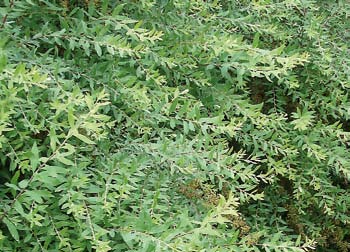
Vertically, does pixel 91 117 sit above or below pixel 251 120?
above

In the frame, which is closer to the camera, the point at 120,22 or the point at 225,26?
the point at 120,22

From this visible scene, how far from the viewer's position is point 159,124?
5.98ft

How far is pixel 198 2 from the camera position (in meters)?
1.90

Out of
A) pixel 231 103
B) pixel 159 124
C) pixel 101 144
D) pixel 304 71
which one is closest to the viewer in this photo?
pixel 101 144

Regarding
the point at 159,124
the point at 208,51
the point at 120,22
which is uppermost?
the point at 120,22

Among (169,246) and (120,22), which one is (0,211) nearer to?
(169,246)

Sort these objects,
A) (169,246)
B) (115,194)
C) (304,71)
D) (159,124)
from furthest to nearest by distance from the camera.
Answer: (304,71), (159,124), (115,194), (169,246)

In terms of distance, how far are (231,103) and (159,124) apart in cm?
27

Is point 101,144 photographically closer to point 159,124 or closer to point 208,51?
point 159,124

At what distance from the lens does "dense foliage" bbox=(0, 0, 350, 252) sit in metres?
1.38

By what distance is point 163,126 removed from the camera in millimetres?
1779

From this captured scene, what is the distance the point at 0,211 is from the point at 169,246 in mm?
390

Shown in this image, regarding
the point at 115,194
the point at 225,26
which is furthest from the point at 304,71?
the point at 115,194

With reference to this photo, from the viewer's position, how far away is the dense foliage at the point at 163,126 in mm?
1377
